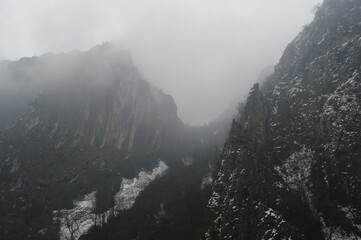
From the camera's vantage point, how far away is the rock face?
9600 centimetres

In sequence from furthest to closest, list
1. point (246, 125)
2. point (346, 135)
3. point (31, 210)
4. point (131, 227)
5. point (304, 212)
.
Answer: point (31, 210)
point (131, 227)
point (246, 125)
point (346, 135)
point (304, 212)

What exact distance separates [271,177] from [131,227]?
60.1 meters

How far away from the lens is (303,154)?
394 feet

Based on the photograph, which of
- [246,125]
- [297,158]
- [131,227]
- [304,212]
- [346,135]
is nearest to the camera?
[304,212]

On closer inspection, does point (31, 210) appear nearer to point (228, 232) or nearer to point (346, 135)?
point (228, 232)

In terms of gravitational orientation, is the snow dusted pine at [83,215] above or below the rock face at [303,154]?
above

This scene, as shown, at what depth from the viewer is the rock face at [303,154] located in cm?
9600

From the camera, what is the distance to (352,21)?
15425cm

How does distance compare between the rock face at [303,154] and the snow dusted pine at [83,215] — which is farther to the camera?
the snow dusted pine at [83,215]

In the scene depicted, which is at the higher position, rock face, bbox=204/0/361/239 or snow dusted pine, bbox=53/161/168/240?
snow dusted pine, bbox=53/161/168/240

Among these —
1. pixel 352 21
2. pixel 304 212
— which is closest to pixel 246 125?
pixel 304 212

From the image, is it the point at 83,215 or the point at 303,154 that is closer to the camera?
the point at 303,154

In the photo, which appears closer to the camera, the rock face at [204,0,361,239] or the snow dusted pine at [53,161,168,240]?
the rock face at [204,0,361,239]

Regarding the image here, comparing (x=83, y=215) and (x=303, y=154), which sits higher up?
(x=83, y=215)
